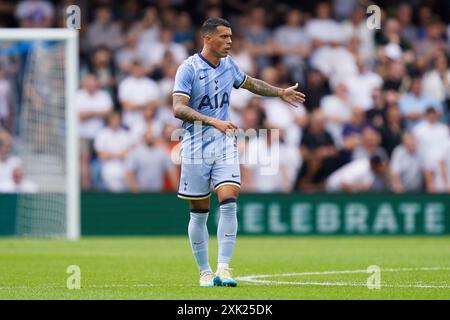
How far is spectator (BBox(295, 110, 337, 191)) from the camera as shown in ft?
74.3

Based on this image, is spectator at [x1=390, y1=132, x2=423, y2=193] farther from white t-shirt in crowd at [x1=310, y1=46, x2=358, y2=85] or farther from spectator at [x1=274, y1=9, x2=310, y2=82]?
spectator at [x1=274, y1=9, x2=310, y2=82]

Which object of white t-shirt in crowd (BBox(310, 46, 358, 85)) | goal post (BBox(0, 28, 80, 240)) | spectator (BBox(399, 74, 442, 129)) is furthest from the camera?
white t-shirt in crowd (BBox(310, 46, 358, 85))

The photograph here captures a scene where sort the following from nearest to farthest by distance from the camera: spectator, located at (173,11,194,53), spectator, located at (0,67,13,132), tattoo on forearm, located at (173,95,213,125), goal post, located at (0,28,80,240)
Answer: tattoo on forearm, located at (173,95,213,125)
goal post, located at (0,28,80,240)
spectator, located at (0,67,13,132)
spectator, located at (173,11,194,53)

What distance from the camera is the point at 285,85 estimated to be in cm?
2409

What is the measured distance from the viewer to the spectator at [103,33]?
25062 millimetres

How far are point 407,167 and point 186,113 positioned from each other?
1226 centimetres

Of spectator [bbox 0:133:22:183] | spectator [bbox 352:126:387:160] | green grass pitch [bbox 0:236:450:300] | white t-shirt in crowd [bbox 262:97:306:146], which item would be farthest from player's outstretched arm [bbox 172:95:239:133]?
spectator [bbox 0:133:22:183]

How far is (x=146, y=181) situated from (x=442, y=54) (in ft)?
22.6

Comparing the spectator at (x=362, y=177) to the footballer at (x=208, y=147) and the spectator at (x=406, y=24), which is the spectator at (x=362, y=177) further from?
the footballer at (x=208, y=147)

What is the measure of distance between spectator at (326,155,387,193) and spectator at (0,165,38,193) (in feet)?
19.6

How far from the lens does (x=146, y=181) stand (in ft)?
75.0
